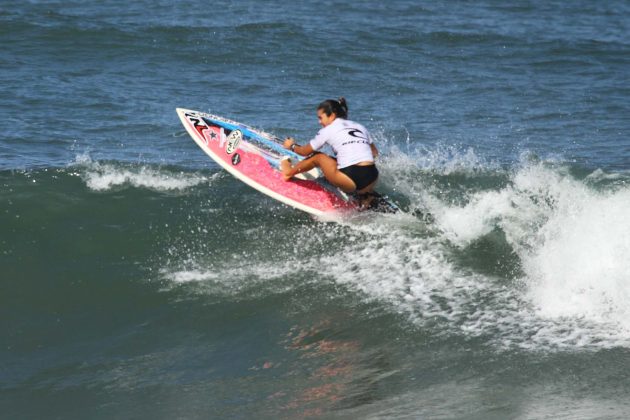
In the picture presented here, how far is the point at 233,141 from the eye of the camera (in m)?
11.7

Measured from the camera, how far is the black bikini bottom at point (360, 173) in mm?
10609

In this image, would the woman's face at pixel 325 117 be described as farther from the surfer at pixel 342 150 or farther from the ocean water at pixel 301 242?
the ocean water at pixel 301 242

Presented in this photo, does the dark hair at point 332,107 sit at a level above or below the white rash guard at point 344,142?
above

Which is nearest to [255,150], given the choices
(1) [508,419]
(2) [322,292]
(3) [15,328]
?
(2) [322,292]

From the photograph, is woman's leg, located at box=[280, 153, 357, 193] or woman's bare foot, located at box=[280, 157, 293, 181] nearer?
woman's leg, located at box=[280, 153, 357, 193]

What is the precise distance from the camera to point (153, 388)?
26.0ft

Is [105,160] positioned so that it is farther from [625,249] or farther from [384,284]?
[625,249]

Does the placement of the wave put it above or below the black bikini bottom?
below

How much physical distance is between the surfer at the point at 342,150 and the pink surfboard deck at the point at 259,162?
0.45 m

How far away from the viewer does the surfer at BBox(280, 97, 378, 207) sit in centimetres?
1052

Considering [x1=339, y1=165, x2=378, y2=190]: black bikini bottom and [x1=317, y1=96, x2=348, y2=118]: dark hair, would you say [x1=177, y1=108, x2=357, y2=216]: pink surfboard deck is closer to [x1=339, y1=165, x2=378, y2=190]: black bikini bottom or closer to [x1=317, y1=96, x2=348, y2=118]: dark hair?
[x1=339, y1=165, x2=378, y2=190]: black bikini bottom

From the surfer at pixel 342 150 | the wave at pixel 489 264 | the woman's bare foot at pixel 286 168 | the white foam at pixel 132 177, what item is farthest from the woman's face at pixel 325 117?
the white foam at pixel 132 177

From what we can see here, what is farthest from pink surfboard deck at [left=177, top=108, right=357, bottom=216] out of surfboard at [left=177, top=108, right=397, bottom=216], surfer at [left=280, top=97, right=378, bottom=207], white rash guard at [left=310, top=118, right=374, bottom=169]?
white rash guard at [left=310, top=118, right=374, bottom=169]

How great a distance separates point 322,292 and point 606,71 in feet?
38.7
